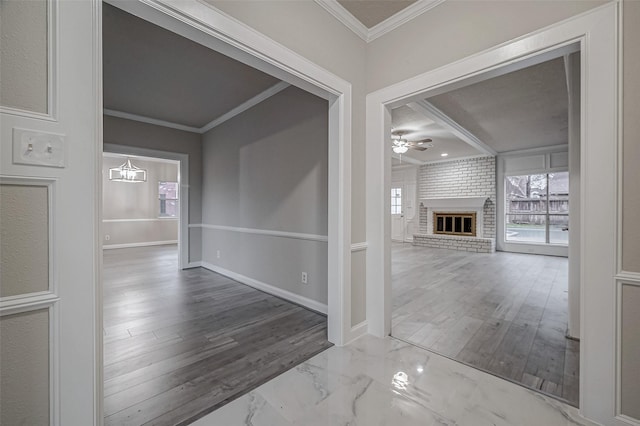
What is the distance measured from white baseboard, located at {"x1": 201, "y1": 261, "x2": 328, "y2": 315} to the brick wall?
6552 millimetres

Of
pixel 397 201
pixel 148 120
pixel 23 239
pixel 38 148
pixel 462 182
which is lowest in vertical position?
pixel 23 239

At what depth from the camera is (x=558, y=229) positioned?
6652 millimetres

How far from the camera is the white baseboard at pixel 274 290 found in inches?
114

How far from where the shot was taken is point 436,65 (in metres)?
1.95

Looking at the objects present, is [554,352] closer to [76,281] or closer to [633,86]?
[633,86]

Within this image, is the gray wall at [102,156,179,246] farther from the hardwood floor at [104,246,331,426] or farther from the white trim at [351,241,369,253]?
the white trim at [351,241,369,253]

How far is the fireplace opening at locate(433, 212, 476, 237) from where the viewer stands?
766 centimetres

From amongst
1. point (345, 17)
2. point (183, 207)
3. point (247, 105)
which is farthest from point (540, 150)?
point (183, 207)

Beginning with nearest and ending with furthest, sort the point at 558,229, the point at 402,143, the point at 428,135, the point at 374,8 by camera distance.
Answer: the point at 374,8 < the point at 402,143 < the point at 428,135 < the point at 558,229

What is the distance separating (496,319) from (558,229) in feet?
19.2

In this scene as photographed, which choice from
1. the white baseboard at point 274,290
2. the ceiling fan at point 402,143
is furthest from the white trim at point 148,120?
the ceiling fan at point 402,143

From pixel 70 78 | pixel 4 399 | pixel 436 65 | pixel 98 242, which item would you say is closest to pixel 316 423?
pixel 4 399

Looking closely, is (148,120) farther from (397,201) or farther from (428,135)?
(397,201)

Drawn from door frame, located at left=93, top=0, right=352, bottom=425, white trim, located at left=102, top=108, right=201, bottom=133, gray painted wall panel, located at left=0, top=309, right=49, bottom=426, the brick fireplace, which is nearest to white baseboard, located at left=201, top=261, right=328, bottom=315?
door frame, located at left=93, top=0, right=352, bottom=425
